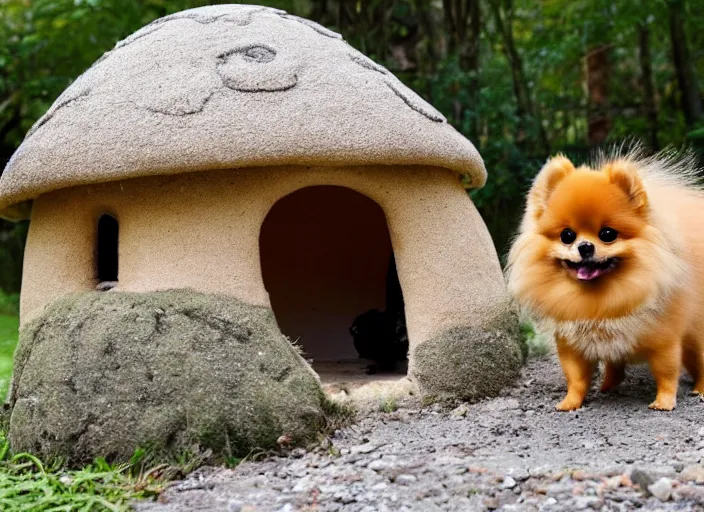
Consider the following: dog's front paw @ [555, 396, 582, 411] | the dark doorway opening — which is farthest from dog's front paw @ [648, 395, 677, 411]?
the dark doorway opening

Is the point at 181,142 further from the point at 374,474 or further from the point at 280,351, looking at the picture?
the point at 374,474

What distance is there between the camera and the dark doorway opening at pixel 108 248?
13.9 ft

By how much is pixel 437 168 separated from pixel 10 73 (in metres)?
7.66

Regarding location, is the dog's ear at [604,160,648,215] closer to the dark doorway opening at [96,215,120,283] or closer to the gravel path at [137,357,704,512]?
the gravel path at [137,357,704,512]

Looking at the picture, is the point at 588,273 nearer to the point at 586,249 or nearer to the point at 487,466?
the point at 586,249

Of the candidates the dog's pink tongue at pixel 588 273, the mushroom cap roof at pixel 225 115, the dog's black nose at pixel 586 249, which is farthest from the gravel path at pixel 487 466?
the mushroom cap roof at pixel 225 115

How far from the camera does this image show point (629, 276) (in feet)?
11.1

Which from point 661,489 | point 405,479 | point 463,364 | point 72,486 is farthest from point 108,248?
point 661,489

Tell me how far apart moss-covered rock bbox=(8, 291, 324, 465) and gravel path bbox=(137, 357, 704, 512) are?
0.64 ft

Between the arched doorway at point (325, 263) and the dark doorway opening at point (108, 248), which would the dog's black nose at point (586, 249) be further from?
the arched doorway at point (325, 263)

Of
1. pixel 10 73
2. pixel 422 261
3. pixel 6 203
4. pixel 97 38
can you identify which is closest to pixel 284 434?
pixel 422 261

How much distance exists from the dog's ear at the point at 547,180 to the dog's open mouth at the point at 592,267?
13.2 inches

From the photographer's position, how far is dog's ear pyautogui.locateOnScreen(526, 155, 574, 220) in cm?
358

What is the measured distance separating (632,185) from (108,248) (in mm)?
2852
